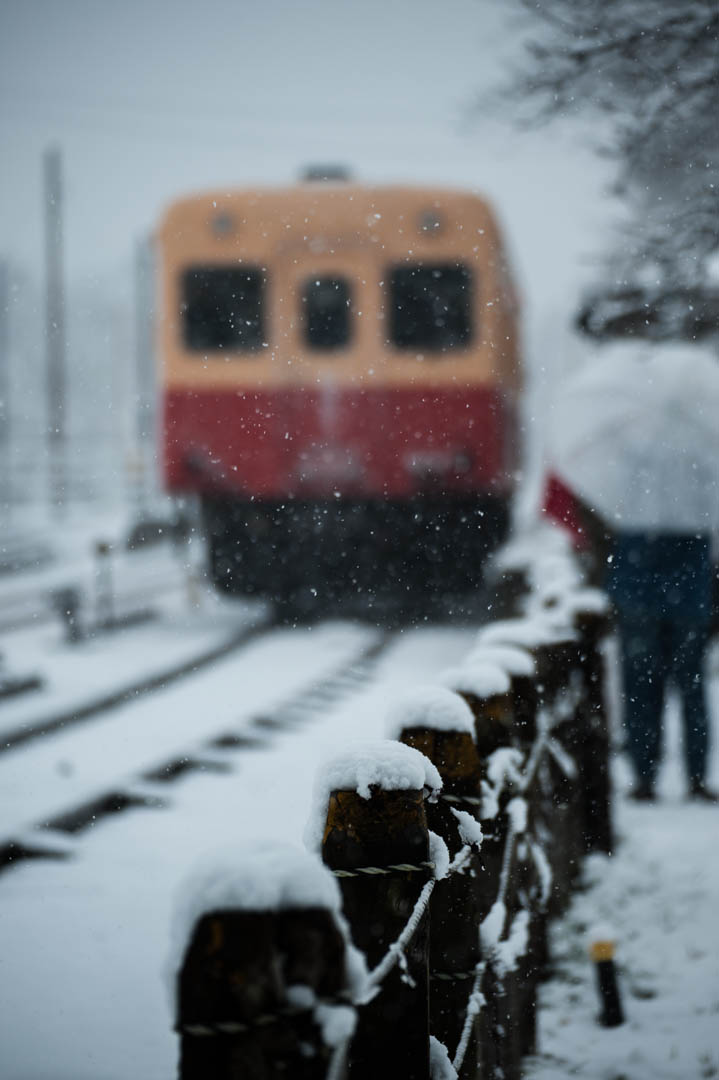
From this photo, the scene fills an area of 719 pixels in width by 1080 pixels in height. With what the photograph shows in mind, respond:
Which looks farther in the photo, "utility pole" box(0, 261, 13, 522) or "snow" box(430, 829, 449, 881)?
"utility pole" box(0, 261, 13, 522)

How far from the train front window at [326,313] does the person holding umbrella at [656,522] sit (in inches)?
202

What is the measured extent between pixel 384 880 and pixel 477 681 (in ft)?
2.64

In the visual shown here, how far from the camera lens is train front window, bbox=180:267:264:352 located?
891cm

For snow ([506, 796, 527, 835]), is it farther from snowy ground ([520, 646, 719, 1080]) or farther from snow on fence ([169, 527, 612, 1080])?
snowy ground ([520, 646, 719, 1080])

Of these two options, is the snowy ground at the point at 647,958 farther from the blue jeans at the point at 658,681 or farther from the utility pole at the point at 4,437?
the utility pole at the point at 4,437

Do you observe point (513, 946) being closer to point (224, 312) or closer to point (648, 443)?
point (648, 443)

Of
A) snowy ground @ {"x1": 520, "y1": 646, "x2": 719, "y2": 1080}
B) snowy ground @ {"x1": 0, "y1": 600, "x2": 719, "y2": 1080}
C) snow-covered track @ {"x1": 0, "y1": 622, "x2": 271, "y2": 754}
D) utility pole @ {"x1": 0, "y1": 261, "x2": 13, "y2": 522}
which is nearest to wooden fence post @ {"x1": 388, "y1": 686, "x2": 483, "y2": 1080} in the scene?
snowy ground @ {"x1": 0, "y1": 600, "x2": 719, "y2": 1080}

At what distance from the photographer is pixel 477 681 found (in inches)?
83.4

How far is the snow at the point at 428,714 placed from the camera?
1.75 m

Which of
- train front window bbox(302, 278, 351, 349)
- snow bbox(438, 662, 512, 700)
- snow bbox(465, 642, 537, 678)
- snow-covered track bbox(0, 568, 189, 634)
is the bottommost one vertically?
snow-covered track bbox(0, 568, 189, 634)

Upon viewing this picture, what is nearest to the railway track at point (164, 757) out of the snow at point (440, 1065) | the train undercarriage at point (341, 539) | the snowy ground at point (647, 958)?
the train undercarriage at point (341, 539)

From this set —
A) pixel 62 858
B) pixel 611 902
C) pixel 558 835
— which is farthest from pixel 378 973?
pixel 62 858

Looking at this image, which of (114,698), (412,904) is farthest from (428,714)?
(114,698)

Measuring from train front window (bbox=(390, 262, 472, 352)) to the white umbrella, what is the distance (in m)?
4.66
